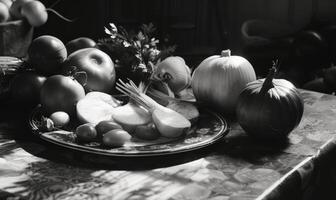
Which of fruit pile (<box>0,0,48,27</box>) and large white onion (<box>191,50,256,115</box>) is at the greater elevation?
fruit pile (<box>0,0,48,27</box>)

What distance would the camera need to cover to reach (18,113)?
1162 mm

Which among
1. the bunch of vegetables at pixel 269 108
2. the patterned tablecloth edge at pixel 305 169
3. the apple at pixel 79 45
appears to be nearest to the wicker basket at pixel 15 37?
the apple at pixel 79 45

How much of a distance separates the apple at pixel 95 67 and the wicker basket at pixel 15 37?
0.50 metres

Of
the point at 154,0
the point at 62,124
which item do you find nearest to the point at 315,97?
the point at 62,124

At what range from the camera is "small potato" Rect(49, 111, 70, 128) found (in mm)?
1007

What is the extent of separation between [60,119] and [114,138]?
0.18m

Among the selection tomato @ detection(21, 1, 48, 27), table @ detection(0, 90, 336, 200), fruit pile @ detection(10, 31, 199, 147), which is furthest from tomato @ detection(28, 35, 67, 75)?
tomato @ detection(21, 1, 48, 27)

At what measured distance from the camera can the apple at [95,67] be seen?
49.2 inches

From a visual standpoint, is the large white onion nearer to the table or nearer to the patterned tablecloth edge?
the table

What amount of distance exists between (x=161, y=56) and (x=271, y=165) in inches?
24.2

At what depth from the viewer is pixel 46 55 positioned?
4.00 feet

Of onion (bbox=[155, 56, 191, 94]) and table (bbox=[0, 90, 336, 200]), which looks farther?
onion (bbox=[155, 56, 191, 94])

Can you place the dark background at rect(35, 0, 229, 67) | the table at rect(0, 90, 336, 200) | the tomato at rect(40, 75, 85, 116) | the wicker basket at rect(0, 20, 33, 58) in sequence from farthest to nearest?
the dark background at rect(35, 0, 229, 67) < the wicker basket at rect(0, 20, 33, 58) < the tomato at rect(40, 75, 85, 116) < the table at rect(0, 90, 336, 200)

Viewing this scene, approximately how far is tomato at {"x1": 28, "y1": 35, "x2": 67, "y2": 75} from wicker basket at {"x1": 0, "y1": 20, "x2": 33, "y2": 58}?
468 mm
